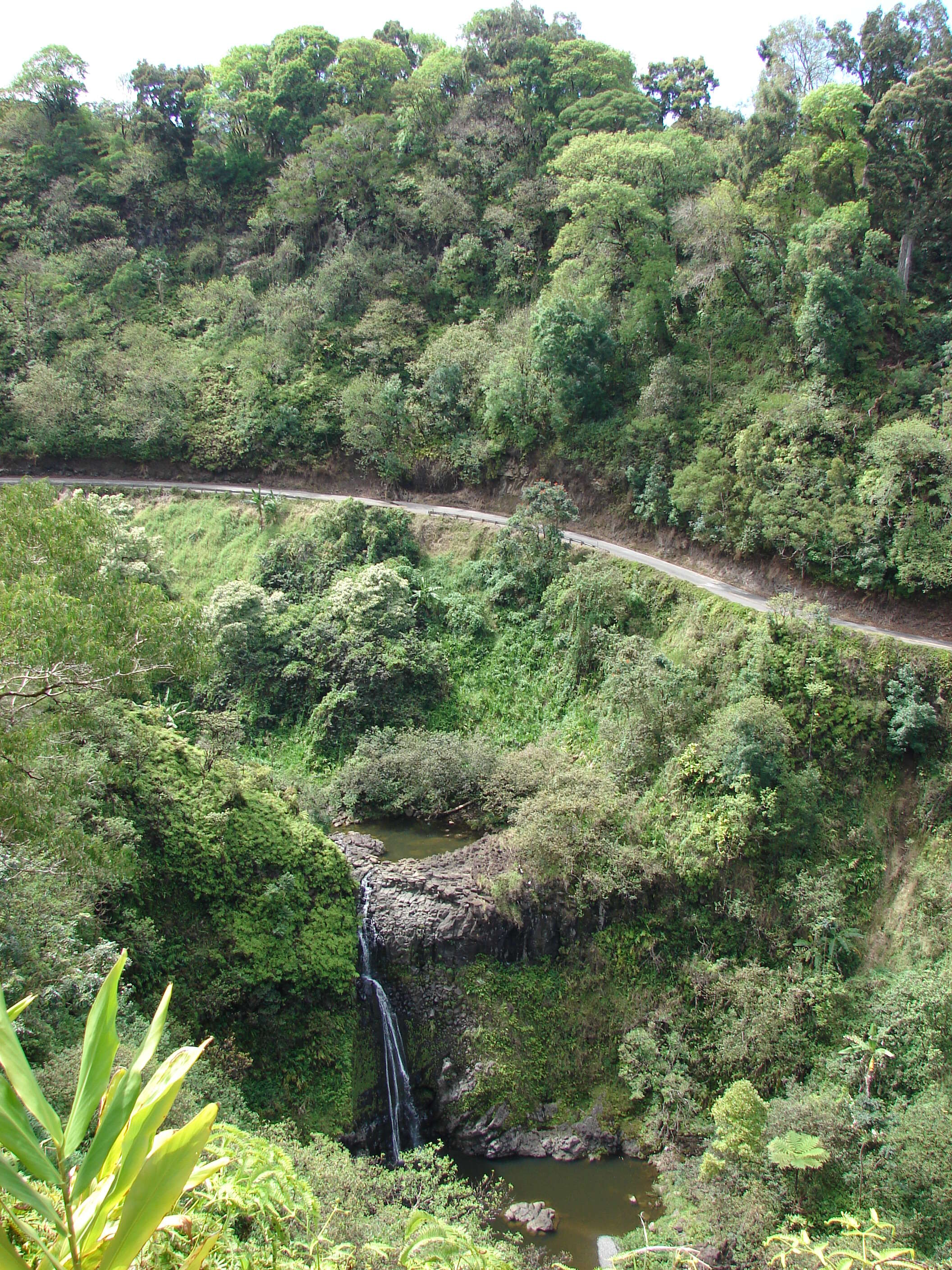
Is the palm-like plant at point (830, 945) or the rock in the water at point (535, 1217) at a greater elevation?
the palm-like plant at point (830, 945)

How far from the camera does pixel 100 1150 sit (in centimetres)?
235

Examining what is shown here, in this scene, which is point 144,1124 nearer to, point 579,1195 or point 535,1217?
point 535,1217

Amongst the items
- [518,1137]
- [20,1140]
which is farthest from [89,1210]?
[518,1137]

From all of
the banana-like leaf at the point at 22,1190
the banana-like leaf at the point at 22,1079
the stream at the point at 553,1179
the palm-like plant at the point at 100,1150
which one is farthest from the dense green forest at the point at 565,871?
the banana-like leaf at the point at 22,1079

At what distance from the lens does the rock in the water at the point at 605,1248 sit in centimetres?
1273

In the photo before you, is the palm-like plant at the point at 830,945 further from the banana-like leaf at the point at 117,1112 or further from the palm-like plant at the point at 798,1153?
the banana-like leaf at the point at 117,1112

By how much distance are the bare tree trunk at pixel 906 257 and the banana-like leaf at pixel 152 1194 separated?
2772cm

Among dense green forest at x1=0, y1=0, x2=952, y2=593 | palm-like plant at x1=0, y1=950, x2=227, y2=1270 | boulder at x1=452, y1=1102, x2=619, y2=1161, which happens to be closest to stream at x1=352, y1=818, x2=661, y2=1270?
boulder at x1=452, y1=1102, x2=619, y2=1161

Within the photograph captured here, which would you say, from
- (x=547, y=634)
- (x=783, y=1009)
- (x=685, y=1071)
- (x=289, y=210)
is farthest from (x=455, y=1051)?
(x=289, y=210)

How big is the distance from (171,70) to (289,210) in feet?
47.0

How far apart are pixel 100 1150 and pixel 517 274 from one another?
35.4m

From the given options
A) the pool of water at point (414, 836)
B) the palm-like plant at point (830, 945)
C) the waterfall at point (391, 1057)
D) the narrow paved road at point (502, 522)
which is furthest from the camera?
the narrow paved road at point (502, 522)

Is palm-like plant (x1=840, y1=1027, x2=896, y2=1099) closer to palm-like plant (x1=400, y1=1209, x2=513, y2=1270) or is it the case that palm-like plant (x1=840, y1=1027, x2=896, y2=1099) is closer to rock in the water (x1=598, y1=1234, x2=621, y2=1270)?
rock in the water (x1=598, y1=1234, x2=621, y2=1270)

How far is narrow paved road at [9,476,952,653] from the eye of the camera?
20188 mm
